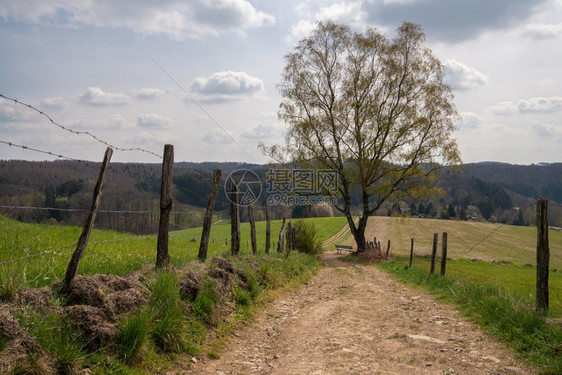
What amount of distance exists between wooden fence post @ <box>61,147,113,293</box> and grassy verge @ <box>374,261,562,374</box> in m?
6.05

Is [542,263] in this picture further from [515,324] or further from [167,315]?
[167,315]

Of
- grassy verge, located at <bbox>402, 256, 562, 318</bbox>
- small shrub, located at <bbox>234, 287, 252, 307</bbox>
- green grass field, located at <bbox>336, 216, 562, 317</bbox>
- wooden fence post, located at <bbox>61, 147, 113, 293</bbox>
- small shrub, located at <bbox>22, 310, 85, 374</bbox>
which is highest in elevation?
wooden fence post, located at <bbox>61, 147, 113, 293</bbox>

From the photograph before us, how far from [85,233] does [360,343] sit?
14.6ft

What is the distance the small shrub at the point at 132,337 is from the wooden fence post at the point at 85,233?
2.88 ft

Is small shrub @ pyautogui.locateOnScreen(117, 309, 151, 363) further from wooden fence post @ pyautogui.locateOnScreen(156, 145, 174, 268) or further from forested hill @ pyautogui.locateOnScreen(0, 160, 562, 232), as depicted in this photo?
forested hill @ pyautogui.locateOnScreen(0, 160, 562, 232)

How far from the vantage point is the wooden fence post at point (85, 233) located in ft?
16.1

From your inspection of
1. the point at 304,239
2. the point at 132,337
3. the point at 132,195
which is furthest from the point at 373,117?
the point at 132,195

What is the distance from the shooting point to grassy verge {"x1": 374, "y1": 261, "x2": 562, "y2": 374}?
5.42 metres

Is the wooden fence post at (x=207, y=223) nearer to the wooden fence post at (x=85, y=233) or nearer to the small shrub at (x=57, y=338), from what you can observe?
the wooden fence post at (x=85, y=233)

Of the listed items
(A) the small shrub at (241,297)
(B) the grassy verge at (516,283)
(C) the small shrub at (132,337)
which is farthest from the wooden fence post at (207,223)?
(B) the grassy verge at (516,283)

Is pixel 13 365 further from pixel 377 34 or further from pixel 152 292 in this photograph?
pixel 377 34

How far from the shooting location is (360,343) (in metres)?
6.35

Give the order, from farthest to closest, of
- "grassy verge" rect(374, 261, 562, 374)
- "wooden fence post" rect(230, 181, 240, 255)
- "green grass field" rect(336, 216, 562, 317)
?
"green grass field" rect(336, 216, 562, 317) < "wooden fence post" rect(230, 181, 240, 255) < "grassy verge" rect(374, 261, 562, 374)

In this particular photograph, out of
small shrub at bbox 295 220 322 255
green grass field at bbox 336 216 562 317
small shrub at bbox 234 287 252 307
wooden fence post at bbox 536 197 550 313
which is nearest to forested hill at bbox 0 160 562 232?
small shrub at bbox 234 287 252 307
